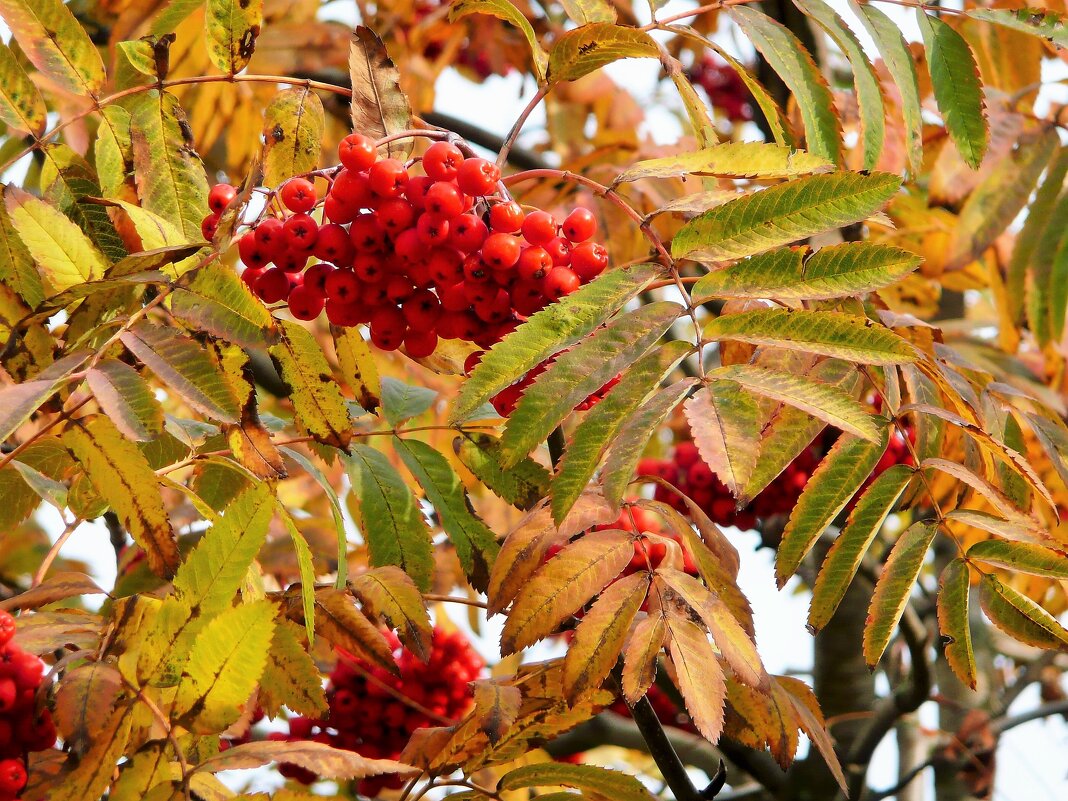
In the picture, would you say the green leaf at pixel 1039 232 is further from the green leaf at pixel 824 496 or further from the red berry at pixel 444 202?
the red berry at pixel 444 202

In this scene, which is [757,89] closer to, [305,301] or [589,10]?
[589,10]

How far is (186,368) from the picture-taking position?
1245 millimetres

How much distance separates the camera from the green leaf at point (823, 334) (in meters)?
1.18

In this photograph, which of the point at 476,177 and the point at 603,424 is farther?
the point at 476,177

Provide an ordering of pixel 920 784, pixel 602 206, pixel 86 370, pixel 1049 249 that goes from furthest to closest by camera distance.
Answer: pixel 920 784 < pixel 602 206 < pixel 1049 249 < pixel 86 370

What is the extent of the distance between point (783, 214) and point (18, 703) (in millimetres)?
1018

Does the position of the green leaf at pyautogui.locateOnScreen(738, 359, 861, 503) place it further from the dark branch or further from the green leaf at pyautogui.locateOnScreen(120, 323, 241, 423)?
the dark branch

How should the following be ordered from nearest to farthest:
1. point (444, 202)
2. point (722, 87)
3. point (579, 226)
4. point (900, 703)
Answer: point (444, 202) < point (579, 226) < point (900, 703) < point (722, 87)

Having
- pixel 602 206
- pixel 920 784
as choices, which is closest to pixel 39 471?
pixel 602 206

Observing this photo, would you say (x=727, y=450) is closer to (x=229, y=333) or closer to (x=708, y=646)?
(x=708, y=646)

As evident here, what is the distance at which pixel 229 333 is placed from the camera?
1264 millimetres

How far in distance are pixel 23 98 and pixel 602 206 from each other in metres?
1.50

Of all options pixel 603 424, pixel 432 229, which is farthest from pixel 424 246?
pixel 603 424

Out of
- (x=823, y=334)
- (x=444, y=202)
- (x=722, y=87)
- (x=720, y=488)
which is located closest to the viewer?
(x=823, y=334)
